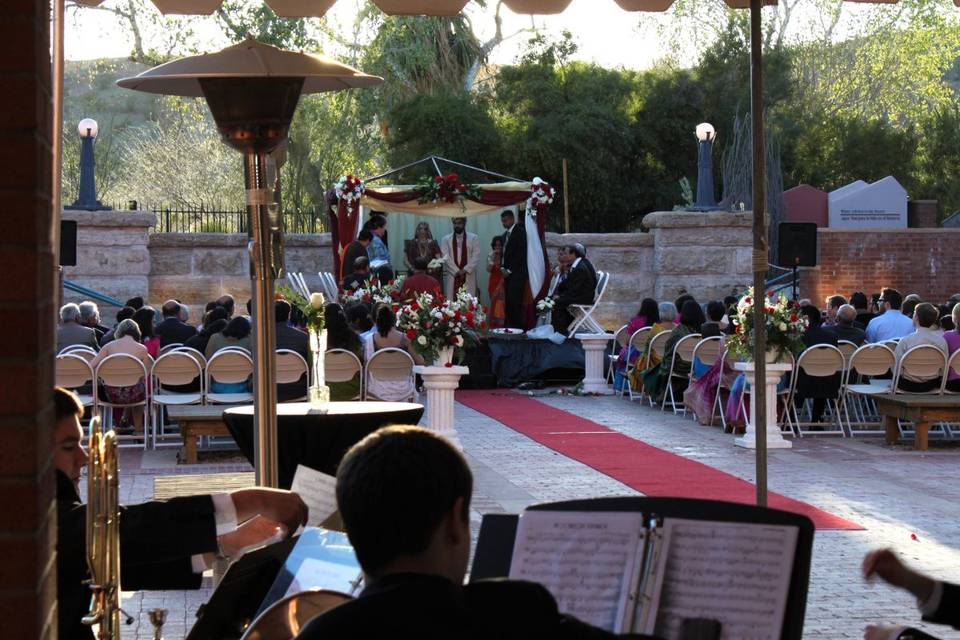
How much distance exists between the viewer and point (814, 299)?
27.6 m

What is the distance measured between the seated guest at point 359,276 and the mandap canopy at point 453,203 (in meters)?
1.44

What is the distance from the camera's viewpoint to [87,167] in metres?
22.1

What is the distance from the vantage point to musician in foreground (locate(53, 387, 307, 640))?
393 centimetres

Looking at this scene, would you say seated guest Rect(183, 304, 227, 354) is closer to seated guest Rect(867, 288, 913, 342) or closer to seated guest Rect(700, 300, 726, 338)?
seated guest Rect(700, 300, 726, 338)

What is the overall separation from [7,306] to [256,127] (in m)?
3.09

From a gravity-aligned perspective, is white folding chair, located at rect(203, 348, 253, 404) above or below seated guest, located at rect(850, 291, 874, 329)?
below

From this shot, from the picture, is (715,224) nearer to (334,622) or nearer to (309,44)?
(309,44)

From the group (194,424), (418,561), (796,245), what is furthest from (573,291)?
(418,561)

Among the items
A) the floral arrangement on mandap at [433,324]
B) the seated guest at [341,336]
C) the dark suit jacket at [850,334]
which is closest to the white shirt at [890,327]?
the dark suit jacket at [850,334]

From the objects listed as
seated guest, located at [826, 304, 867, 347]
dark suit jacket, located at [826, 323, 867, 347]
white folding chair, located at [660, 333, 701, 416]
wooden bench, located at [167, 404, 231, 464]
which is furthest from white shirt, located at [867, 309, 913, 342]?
wooden bench, located at [167, 404, 231, 464]

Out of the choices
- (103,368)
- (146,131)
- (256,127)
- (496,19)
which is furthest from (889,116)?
(256,127)

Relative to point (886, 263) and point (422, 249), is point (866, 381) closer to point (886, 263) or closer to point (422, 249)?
point (422, 249)

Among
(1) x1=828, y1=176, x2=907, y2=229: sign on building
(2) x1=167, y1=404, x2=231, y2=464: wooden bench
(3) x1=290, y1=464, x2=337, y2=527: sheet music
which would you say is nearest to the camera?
(3) x1=290, y1=464, x2=337, y2=527: sheet music

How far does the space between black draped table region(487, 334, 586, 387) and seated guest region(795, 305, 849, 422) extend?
4.32 meters
